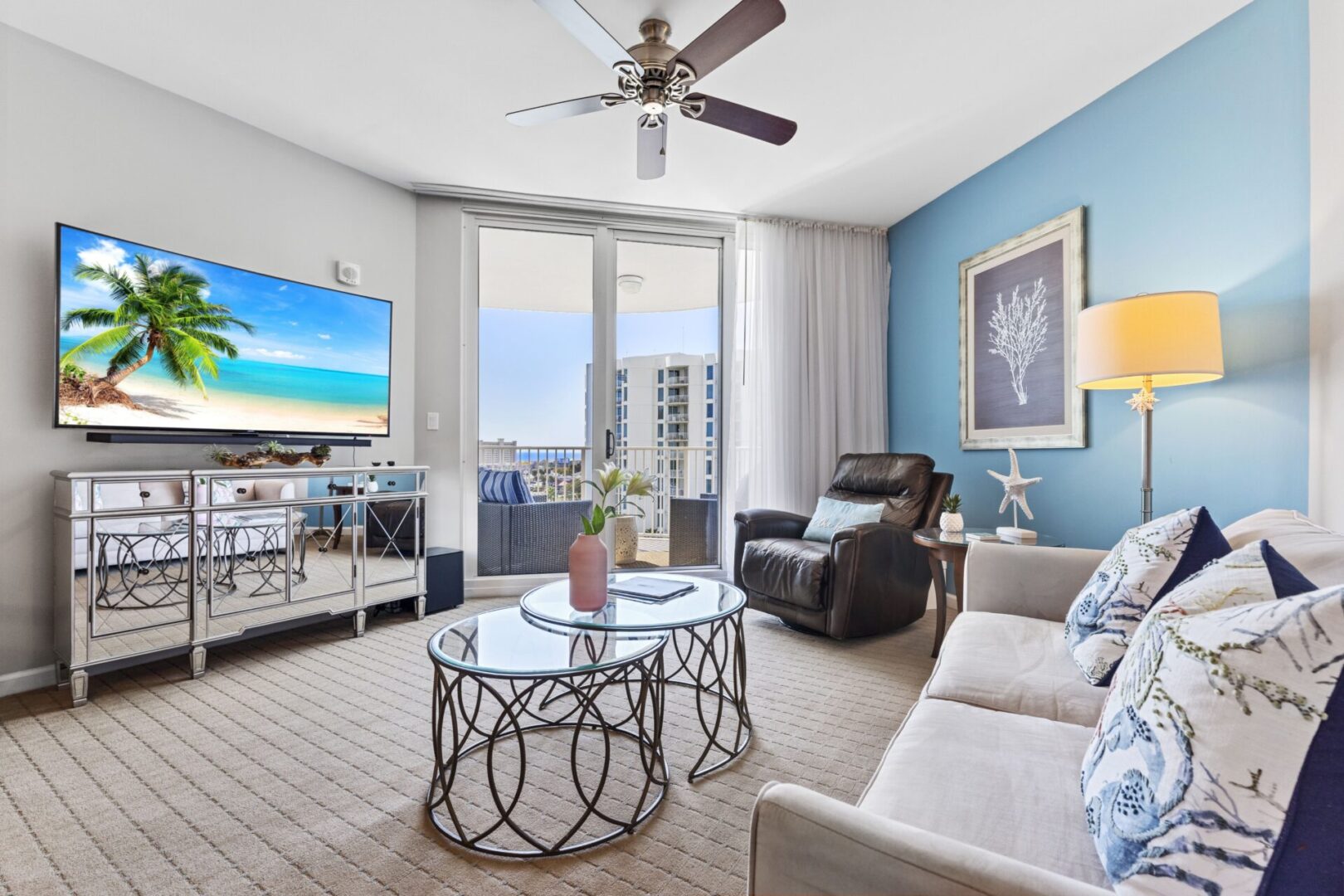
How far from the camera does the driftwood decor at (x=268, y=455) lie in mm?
2732

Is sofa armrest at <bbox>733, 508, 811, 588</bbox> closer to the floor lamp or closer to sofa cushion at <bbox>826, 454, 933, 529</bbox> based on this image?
sofa cushion at <bbox>826, 454, 933, 529</bbox>

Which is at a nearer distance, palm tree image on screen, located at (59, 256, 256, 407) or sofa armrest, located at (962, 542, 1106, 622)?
sofa armrest, located at (962, 542, 1106, 622)

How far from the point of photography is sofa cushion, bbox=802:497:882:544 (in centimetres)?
323

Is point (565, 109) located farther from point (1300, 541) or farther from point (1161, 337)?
point (1300, 541)

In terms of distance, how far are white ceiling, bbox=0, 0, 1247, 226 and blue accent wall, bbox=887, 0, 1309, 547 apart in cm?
17

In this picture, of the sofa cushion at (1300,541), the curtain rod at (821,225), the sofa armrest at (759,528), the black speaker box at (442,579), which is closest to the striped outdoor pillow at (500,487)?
the black speaker box at (442,579)

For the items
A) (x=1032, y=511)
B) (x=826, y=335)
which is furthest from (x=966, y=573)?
(x=826, y=335)

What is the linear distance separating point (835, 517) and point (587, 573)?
1903 mm

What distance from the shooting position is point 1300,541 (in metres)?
1.18

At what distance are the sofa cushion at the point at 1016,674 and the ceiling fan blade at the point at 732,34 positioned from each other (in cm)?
186

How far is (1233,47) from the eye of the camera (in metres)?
2.20

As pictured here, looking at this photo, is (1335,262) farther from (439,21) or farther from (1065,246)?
(439,21)

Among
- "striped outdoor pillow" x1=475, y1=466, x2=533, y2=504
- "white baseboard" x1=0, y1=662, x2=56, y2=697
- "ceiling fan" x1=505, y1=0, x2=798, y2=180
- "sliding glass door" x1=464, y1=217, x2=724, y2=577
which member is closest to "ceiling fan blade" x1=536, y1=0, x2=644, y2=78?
"ceiling fan" x1=505, y1=0, x2=798, y2=180

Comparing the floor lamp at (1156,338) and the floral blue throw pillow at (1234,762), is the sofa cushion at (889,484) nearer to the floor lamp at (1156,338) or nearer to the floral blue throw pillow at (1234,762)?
the floor lamp at (1156,338)
